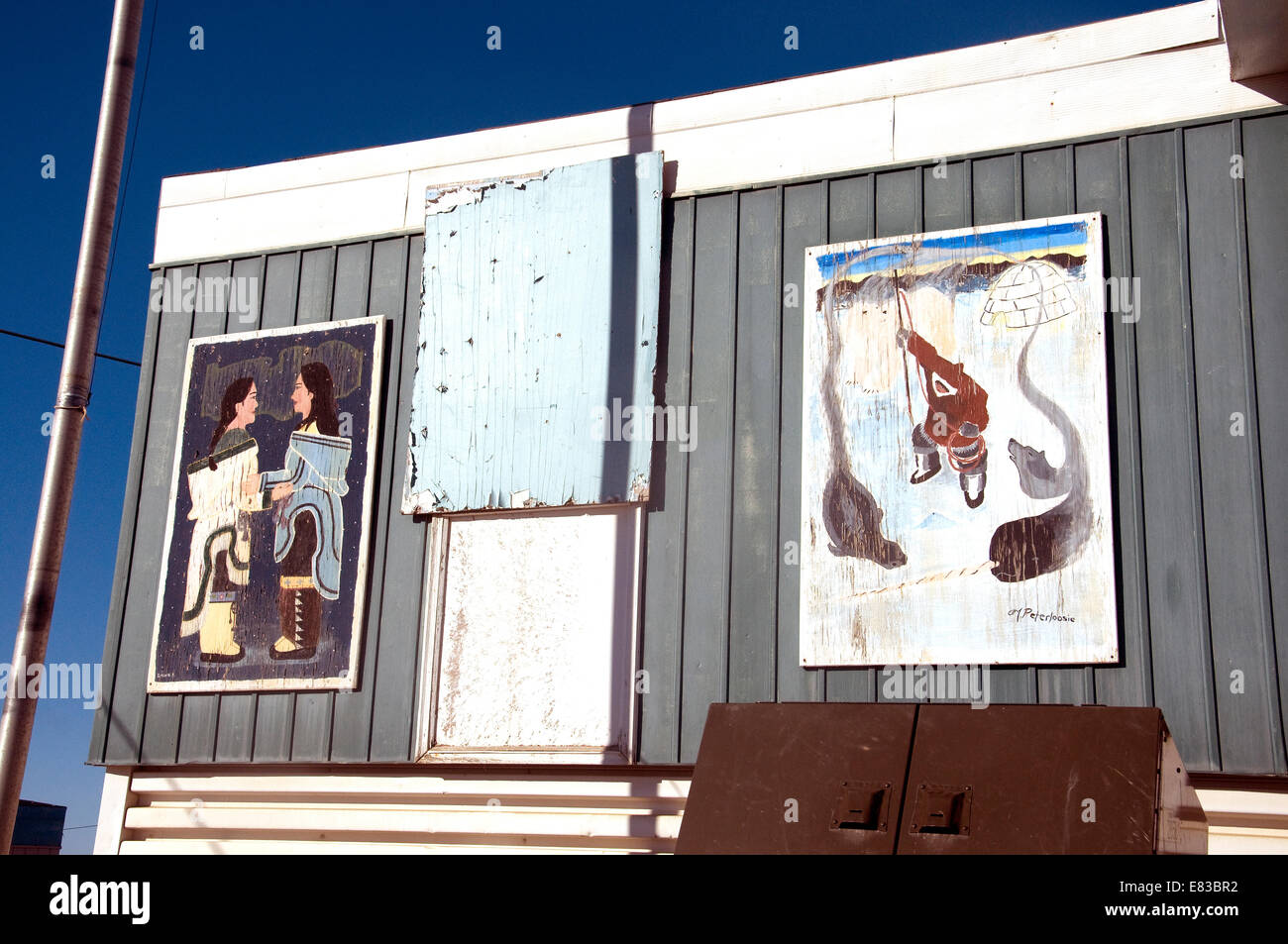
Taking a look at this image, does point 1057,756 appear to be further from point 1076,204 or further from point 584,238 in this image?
point 584,238

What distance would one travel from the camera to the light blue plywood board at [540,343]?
9.12 m

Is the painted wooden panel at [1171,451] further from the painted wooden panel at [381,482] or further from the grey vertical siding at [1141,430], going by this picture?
the painted wooden panel at [381,482]

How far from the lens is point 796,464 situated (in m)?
8.59

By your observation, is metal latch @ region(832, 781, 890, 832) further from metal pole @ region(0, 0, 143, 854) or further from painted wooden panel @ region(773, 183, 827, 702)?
metal pole @ region(0, 0, 143, 854)

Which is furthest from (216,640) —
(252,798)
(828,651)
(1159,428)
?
(1159,428)

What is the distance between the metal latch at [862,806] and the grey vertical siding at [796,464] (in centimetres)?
282

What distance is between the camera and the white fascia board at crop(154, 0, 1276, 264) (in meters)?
8.30

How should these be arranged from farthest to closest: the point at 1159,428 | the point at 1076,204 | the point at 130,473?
the point at 130,473 < the point at 1076,204 < the point at 1159,428

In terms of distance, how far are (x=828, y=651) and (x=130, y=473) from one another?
19.7 ft

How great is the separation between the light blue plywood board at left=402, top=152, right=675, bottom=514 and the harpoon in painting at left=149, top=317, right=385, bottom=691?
0.61 m

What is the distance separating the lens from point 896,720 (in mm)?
5285
